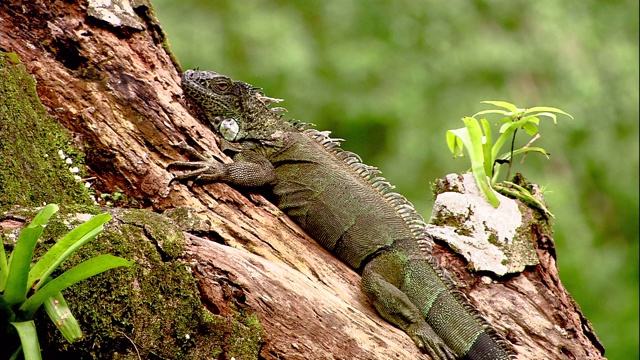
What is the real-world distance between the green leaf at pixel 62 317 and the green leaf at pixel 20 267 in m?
0.09

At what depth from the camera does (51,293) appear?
242cm

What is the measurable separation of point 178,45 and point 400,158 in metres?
2.32

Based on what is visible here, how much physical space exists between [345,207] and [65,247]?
2090mm

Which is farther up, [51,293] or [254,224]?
[254,224]

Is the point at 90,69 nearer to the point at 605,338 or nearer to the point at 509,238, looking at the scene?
the point at 509,238

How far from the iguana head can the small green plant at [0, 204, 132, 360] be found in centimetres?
188

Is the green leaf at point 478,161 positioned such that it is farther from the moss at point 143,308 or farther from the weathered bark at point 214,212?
the moss at point 143,308

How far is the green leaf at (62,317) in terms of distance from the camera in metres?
2.43

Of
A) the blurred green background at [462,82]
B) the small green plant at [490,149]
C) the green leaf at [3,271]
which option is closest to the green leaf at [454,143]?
the small green plant at [490,149]

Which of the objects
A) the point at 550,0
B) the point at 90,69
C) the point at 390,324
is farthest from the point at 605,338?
the point at 90,69

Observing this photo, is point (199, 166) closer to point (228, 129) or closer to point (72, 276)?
point (228, 129)

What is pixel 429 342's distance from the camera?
3.73 meters

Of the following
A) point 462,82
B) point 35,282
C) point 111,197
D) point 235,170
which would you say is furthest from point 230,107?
point 462,82

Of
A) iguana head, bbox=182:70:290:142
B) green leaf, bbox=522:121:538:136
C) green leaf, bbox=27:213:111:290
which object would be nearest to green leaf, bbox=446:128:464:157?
green leaf, bbox=522:121:538:136
